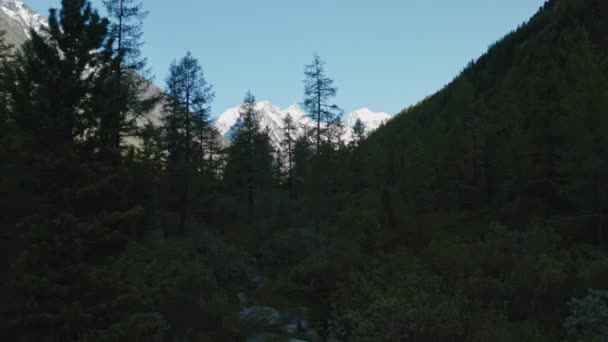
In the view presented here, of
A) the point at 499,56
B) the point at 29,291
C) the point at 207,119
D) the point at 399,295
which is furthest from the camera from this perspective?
the point at 499,56

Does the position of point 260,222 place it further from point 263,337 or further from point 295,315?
point 263,337

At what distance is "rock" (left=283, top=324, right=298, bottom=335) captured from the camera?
1631cm

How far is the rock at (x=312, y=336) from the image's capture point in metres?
15.8

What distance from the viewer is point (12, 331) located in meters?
10.2

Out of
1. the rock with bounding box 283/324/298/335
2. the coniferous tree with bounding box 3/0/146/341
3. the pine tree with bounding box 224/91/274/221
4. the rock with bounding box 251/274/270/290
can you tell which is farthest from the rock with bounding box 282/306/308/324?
the pine tree with bounding box 224/91/274/221

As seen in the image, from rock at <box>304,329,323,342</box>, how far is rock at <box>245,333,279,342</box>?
133cm

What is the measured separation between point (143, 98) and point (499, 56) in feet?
266

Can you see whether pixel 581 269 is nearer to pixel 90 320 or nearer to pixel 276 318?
pixel 276 318

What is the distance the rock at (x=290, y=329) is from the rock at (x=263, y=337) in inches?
37.8

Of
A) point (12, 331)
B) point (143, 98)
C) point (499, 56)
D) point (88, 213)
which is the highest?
point (499, 56)

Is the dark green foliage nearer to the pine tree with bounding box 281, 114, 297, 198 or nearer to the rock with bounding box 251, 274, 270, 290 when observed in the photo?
the rock with bounding box 251, 274, 270, 290

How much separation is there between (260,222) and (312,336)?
17.4m

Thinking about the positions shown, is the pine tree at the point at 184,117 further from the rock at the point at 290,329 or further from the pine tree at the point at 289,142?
the pine tree at the point at 289,142

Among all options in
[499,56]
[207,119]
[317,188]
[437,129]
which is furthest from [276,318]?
[499,56]
